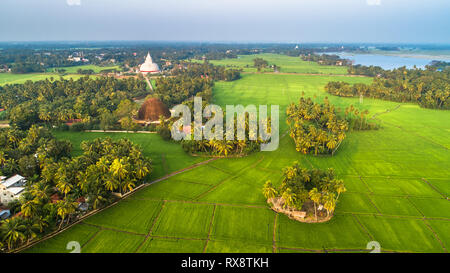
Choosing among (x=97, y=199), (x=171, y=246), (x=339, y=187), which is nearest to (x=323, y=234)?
(x=339, y=187)

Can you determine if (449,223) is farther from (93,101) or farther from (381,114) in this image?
(93,101)

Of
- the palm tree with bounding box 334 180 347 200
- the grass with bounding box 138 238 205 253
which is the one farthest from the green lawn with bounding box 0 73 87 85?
the palm tree with bounding box 334 180 347 200

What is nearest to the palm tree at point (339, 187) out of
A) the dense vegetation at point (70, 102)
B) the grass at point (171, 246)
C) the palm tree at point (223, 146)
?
the grass at point (171, 246)

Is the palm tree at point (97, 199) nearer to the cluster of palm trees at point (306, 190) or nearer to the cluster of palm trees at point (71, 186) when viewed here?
the cluster of palm trees at point (71, 186)

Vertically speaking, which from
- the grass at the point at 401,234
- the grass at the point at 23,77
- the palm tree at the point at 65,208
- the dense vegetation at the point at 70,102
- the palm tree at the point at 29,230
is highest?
the grass at the point at 23,77

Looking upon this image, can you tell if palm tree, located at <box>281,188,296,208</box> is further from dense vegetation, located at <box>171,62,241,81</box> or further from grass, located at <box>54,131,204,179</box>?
dense vegetation, located at <box>171,62,241,81</box>

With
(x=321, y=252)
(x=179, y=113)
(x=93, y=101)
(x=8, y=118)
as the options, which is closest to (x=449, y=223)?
(x=321, y=252)

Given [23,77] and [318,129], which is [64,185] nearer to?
[318,129]
